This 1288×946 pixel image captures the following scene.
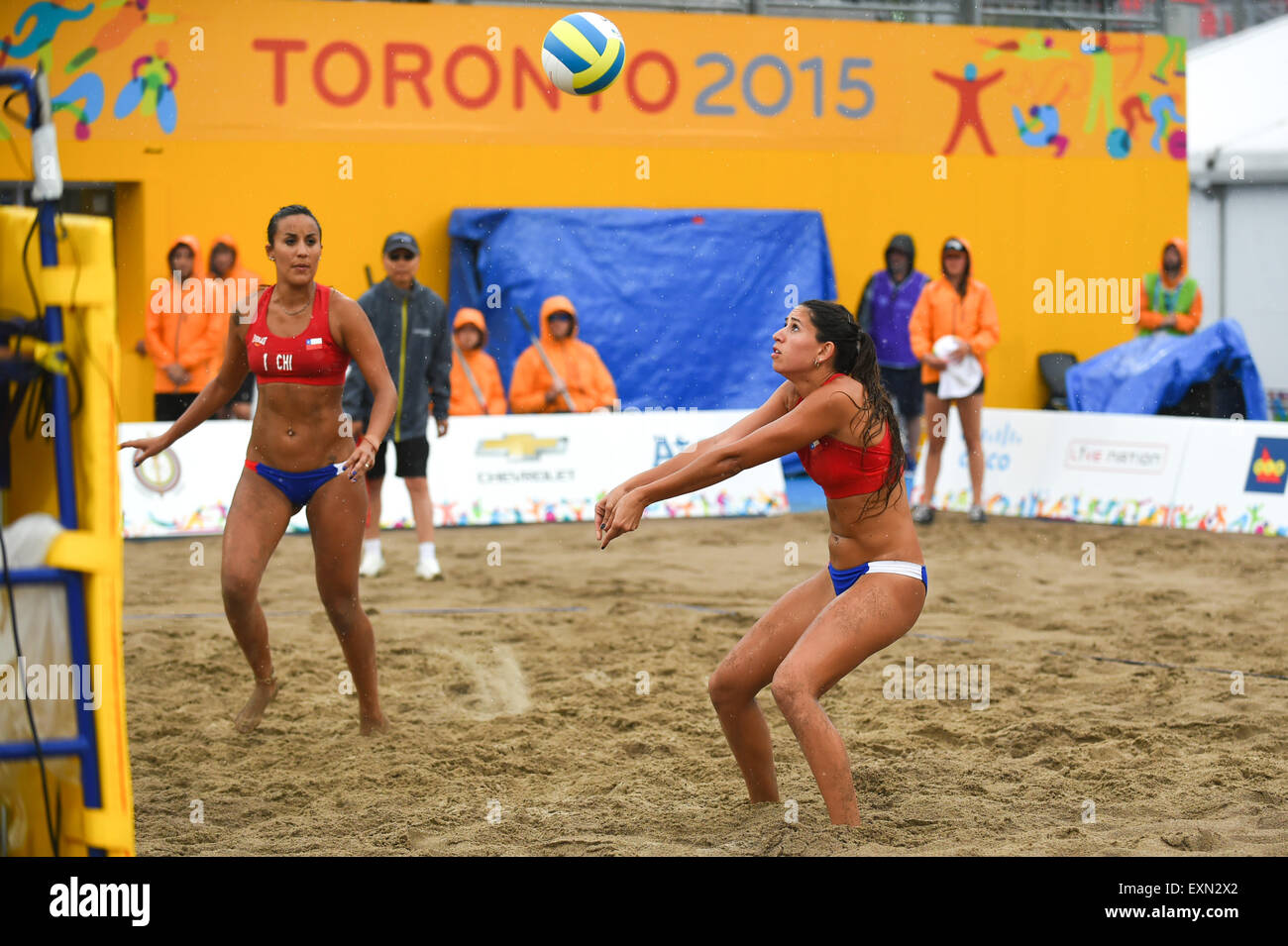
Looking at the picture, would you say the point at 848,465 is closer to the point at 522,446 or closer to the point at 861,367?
the point at 861,367

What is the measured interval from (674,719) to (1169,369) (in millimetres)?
8735

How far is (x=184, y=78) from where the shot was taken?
40.8ft

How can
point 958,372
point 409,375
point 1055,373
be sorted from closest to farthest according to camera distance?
point 409,375 → point 958,372 → point 1055,373

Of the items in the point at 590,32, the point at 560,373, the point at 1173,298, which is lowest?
the point at 560,373

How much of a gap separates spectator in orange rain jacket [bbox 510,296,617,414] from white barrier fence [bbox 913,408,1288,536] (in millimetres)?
2908

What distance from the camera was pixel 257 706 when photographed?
5805 millimetres

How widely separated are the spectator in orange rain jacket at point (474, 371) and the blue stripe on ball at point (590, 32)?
4.99 m

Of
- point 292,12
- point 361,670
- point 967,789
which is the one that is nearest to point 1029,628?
point 967,789

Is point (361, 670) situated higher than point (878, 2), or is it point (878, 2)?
point (878, 2)

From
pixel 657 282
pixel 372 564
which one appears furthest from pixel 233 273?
pixel 372 564

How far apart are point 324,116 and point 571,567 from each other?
5.58 m

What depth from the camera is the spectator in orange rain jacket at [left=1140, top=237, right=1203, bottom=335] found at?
508 inches

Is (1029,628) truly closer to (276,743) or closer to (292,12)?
(276,743)
